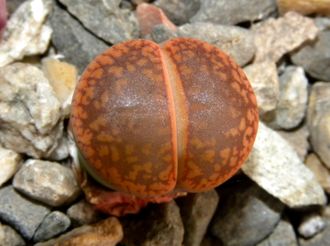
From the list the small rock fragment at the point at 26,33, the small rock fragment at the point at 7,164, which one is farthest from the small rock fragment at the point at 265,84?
the small rock fragment at the point at 7,164

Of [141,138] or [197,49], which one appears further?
[197,49]

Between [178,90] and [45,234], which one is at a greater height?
[178,90]

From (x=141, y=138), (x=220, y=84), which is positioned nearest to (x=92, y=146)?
(x=141, y=138)

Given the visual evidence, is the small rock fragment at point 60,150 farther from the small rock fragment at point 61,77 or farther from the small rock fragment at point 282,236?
the small rock fragment at point 282,236

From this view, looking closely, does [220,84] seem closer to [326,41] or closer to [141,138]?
[141,138]

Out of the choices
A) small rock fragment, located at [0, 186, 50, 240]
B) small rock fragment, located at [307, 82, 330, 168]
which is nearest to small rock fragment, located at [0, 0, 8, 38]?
small rock fragment, located at [0, 186, 50, 240]

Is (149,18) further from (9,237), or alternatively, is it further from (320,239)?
(320,239)

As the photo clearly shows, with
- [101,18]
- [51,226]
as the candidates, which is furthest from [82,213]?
[101,18]
